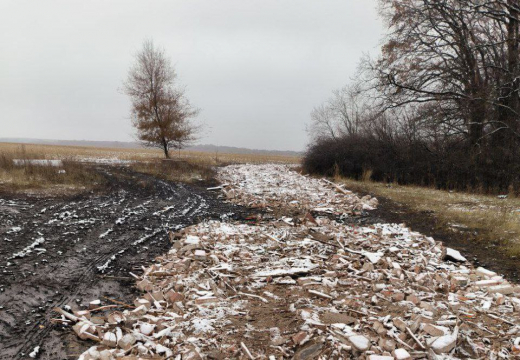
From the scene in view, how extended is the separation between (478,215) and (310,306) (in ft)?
22.9

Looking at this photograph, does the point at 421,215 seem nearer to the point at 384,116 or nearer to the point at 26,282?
the point at 26,282

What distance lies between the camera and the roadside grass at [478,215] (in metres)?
6.01

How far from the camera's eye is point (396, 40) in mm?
14289

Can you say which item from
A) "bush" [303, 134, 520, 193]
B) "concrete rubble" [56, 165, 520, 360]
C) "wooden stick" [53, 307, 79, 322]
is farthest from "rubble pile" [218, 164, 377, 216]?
"wooden stick" [53, 307, 79, 322]

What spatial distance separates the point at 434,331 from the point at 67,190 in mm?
12198

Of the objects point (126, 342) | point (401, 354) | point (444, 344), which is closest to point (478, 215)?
point (444, 344)

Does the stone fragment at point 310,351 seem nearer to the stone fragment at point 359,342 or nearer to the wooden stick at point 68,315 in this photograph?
the stone fragment at point 359,342

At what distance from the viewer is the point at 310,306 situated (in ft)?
11.1

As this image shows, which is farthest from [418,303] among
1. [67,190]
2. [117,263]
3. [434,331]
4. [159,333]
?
[67,190]

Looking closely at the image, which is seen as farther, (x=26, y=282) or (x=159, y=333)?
(x=26, y=282)

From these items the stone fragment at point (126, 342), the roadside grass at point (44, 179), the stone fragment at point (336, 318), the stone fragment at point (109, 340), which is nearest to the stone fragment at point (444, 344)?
the stone fragment at point (336, 318)

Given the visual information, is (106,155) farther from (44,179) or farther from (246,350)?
(246,350)

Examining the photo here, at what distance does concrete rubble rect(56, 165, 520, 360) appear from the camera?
2.70 meters

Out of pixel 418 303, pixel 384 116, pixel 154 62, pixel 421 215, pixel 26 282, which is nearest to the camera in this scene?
pixel 418 303
